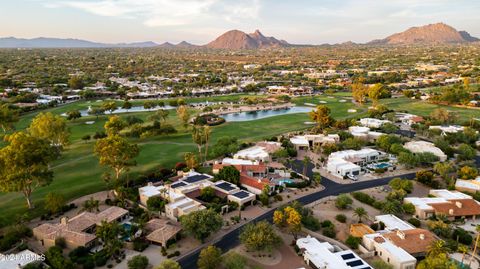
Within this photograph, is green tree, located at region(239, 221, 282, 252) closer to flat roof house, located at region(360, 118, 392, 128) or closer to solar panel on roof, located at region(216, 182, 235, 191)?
solar panel on roof, located at region(216, 182, 235, 191)

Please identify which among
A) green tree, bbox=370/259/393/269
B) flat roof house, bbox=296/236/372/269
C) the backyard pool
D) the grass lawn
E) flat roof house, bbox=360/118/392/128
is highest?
flat roof house, bbox=360/118/392/128

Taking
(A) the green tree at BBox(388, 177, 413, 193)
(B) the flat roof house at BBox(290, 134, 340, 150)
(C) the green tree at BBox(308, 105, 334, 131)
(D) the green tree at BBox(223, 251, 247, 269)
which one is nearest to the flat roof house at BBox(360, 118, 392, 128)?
(C) the green tree at BBox(308, 105, 334, 131)

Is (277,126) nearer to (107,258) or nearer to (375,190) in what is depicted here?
(375,190)

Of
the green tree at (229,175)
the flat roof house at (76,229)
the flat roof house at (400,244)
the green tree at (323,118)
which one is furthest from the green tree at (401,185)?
the flat roof house at (76,229)

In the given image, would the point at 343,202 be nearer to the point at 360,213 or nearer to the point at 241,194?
the point at 360,213

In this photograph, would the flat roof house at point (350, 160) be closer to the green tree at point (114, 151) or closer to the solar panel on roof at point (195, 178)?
the solar panel on roof at point (195, 178)
